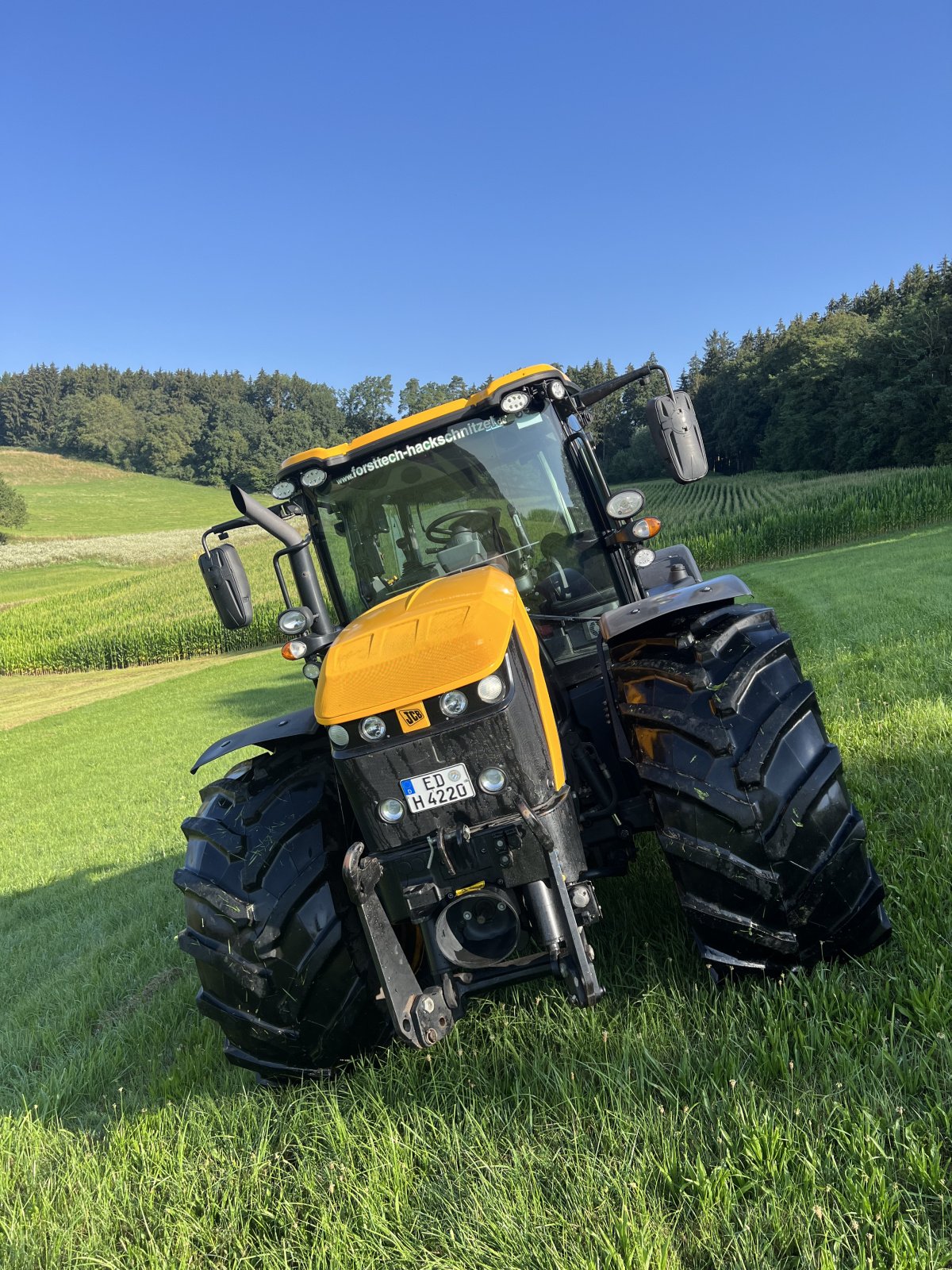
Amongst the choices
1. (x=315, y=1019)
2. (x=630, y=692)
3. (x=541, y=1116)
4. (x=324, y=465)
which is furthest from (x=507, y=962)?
(x=324, y=465)

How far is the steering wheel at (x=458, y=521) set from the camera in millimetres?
3252

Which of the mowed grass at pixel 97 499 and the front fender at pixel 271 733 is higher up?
the mowed grass at pixel 97 499

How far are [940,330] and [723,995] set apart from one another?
52325 mm

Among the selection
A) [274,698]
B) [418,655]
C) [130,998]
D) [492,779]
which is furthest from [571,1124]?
[274,698]

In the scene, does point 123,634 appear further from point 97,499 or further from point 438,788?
point 97,499

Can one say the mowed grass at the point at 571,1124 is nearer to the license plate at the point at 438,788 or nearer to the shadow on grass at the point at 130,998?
the shadow on grass at the point at 130,998

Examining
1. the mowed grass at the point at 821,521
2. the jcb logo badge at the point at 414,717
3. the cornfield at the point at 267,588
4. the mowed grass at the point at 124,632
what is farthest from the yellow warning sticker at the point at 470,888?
the mowed grass at the point at 821,521

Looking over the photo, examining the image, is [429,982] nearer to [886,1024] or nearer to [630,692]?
[630,692]

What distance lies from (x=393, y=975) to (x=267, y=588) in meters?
32.1

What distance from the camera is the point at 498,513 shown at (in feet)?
10.6

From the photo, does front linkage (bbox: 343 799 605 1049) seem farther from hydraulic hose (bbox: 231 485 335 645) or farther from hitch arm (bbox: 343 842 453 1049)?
hydraulic hose (bbox: 231 485 335 645)

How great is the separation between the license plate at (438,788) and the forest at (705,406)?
1.85 m

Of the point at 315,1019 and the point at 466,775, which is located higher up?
the point at 466,775

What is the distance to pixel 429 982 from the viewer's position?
262cm
